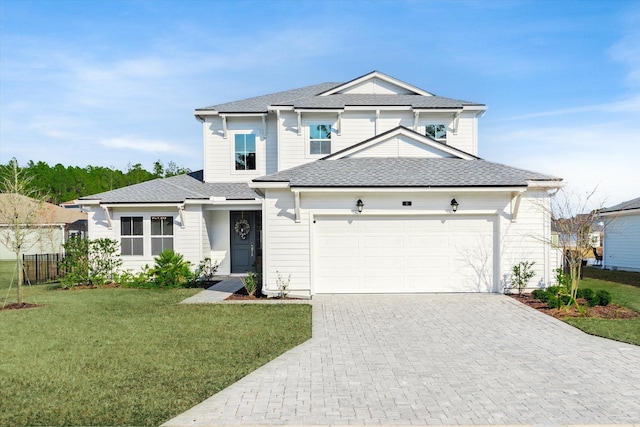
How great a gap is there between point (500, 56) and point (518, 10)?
2280 millimetres

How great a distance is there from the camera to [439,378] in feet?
21.8

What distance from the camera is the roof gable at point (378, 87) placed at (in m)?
20.8

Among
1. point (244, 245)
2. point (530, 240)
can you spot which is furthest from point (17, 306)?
point (530, 240)

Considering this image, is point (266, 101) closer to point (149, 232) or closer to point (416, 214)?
point (149, 232)

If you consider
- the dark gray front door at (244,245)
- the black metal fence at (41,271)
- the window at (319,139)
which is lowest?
the black metal fence at (41,271)

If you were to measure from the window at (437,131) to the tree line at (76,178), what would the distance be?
45.3 m

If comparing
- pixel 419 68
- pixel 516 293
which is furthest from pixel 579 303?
pixel 419 68

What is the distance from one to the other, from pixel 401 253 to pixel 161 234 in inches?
390

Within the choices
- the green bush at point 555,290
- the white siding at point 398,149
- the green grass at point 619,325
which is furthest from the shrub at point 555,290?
the white siding at point 398,149

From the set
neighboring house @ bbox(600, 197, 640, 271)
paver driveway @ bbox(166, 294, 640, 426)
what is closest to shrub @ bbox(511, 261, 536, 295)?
paver driveway @ bbox(166, 294, 640, 426)

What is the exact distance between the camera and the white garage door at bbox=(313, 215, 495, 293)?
550 inches

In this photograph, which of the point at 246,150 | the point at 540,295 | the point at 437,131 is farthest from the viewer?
the point at 246,150

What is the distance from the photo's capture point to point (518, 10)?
1468 centimetres

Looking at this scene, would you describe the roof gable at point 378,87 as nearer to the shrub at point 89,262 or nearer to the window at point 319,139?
the window at point 319,139
